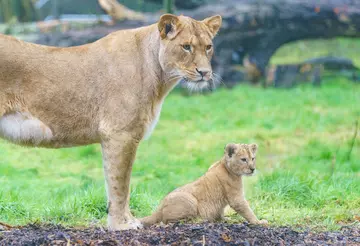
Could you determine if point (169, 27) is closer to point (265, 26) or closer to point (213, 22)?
point (213, 22)

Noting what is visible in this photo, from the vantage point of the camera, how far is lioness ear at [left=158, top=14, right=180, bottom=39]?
5879 millimetres

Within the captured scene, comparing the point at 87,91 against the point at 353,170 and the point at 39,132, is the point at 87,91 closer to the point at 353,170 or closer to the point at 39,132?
the point at 39,132

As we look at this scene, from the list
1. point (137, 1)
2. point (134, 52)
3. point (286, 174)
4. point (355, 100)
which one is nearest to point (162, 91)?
point (134, 52)

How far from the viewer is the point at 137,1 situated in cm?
1809

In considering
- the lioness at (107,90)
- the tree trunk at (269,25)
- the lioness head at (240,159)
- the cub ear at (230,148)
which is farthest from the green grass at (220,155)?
the tree trunk at (269,25)

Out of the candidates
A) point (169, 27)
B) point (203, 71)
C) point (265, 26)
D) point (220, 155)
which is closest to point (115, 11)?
point (265, 26)

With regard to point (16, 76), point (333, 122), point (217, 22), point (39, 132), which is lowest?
point (333, 122)

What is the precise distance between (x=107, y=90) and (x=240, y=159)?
1.31 metres

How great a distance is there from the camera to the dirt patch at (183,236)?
16.4 ft

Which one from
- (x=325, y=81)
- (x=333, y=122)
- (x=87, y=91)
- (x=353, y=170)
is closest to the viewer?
(x=87, y=91)

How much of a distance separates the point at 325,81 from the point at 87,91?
1270 centimetres

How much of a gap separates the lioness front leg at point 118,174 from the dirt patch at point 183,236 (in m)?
0.22

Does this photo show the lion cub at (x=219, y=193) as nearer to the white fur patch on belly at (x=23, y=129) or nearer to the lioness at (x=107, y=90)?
the lioness at (x=107, y=90)

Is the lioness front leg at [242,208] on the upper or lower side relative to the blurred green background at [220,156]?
upper
